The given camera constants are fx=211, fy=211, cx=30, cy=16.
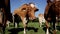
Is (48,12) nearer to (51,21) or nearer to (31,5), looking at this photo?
(51,21)

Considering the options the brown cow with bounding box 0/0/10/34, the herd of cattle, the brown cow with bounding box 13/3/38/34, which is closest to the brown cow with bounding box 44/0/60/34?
the herd of cattle

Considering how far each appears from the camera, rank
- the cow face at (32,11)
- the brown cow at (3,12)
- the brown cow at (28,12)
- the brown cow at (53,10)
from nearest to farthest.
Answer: the brown cow at (3,12) → the brown cow at (53,10) → the cow face at (32,11) → the brown cow at (28,12)

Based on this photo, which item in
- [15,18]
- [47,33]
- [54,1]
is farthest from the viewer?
[15,18]

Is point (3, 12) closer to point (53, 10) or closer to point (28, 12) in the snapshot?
point (53, 10)

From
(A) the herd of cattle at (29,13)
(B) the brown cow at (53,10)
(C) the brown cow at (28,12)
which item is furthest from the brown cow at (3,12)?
(C) the brown cow at (28,12)

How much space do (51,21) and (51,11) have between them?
1.42 feet

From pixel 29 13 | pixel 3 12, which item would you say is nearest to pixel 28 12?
pixel 29 13

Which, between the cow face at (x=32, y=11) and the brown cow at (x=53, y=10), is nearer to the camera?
the brown cow at (x=53, y=10)

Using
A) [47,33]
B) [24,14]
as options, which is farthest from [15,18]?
[47,33]

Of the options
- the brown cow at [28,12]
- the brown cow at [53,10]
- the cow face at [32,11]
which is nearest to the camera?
the brown cow at [53,10]

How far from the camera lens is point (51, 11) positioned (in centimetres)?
911

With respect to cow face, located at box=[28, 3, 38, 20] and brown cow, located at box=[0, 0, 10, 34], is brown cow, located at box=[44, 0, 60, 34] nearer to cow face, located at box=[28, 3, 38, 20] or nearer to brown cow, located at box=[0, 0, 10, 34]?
cow face, located at box=[28, 3, 38, 20]

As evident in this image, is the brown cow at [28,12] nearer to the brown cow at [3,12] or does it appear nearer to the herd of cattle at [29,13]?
the herd of cattle at [29,13]

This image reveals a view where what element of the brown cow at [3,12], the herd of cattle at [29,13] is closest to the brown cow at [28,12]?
the herd of cattle at [29,13]
